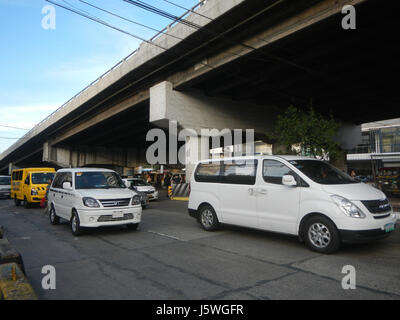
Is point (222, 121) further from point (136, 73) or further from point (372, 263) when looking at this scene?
point (372, 263)

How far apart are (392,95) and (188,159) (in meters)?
15.8

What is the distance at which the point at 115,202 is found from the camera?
8.28 metres

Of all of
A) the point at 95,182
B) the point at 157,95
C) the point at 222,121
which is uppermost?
the point at 157,95

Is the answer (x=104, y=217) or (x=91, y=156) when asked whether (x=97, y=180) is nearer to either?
(x=104, y=217)

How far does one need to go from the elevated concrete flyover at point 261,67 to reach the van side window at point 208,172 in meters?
6.90

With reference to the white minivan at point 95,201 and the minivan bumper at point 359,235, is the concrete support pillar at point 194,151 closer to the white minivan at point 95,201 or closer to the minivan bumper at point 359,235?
the white minivan at point 95,201

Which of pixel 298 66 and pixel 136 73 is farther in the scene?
pixel 136 73

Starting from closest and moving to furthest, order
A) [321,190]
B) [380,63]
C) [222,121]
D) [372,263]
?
1. [372,263]
2. [321,190]
3. [380,63]
4. [222,121]

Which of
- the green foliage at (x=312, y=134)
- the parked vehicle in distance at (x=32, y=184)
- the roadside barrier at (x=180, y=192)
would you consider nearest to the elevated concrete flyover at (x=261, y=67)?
the green foliage at (x=312, y=134)

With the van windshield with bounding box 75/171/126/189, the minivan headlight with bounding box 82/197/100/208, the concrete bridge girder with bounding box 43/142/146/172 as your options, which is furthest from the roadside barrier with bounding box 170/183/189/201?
the concrete bridge girder with bounding box 43/142/146/172

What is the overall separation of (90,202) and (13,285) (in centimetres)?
438

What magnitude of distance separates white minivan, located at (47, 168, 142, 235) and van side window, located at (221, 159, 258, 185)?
2550mm
